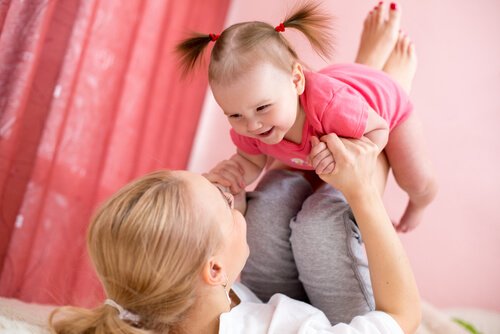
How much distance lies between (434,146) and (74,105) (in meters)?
1.38

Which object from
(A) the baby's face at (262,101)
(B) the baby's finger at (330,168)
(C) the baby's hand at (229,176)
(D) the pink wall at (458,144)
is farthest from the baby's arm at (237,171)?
(D) the pink wall at (458,144)

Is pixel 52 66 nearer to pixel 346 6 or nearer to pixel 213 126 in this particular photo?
pixel 213 126

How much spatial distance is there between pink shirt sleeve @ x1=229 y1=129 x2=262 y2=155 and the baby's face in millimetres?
156

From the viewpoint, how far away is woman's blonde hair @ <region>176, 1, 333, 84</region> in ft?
3.50

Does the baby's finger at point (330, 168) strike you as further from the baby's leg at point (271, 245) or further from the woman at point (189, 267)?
the baby's leg at point (271, 245)

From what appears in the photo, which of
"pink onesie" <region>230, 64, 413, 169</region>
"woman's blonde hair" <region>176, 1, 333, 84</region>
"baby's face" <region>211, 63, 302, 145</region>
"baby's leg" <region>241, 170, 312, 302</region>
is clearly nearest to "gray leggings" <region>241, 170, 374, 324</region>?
"baby's leg" <region>241, 170, 312, 302</region>

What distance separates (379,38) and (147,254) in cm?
102

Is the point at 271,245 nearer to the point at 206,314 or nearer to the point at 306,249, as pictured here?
the point at 306,249

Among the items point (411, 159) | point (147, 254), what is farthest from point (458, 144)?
point (147, 254)

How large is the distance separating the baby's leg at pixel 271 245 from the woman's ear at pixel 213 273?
29 cm

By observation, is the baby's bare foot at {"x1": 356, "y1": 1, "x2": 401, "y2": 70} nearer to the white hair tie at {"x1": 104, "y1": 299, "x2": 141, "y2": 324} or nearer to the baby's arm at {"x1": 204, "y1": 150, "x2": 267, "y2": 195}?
the baby's arm at {"x1": 204, "y1": 150, "x2": 267, "y2": 195}

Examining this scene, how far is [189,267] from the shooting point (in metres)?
0.93

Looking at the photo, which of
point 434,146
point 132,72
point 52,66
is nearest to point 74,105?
point 52,66

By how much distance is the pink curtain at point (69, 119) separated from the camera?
4.91ft
